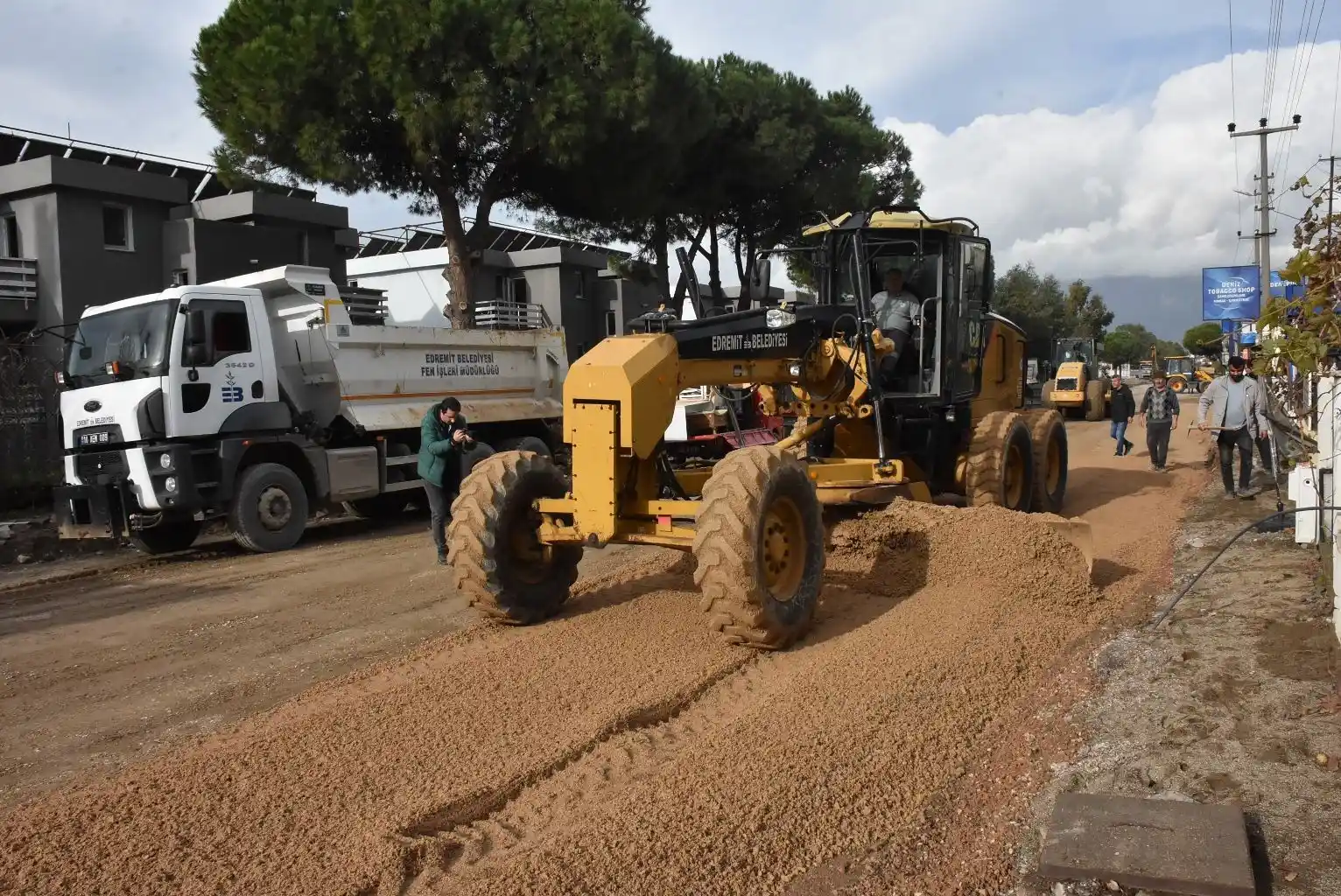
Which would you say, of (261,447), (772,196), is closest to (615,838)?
(261,447)

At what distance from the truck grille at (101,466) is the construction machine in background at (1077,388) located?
23.5m

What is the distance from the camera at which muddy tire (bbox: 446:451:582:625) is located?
6.59 m

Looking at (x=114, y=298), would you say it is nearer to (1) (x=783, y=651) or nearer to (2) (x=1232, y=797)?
(1) (x=783, y=651)

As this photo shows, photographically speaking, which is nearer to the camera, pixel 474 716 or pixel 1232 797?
pixel 1232 797

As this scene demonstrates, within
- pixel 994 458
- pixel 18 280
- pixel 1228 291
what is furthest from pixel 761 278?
pixel 1228 291

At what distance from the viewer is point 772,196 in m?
25.0

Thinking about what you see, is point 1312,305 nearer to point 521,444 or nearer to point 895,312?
point 895,312

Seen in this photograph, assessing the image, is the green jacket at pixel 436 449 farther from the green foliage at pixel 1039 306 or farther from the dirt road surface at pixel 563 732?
the green foliage at pixel 1039 306

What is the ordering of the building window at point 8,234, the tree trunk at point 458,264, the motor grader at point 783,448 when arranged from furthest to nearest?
1. the building window at point 8,234
2. the tree trunk at point 458,264
3. the motor grader at point 783,448

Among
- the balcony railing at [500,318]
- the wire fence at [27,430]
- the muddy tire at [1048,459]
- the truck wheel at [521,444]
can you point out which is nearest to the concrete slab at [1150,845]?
the muddy tire at [1048,459]

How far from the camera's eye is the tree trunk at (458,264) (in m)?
18.4

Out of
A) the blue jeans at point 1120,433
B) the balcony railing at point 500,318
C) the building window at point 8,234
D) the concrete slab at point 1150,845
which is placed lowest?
the concrete slab at point 1150,845

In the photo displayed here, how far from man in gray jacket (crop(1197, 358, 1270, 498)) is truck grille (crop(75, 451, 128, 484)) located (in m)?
11.6

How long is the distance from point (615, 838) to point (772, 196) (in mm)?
22628
